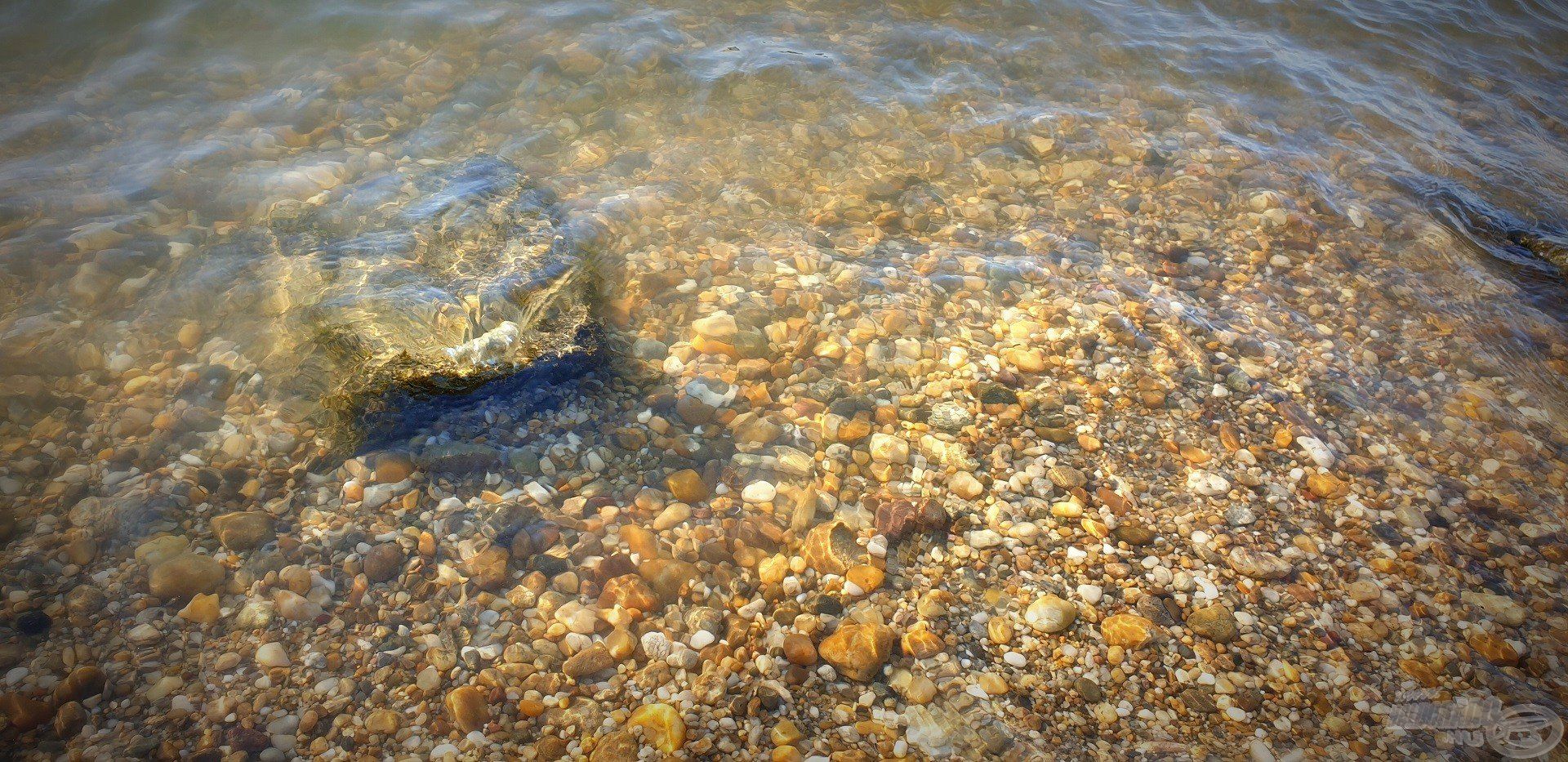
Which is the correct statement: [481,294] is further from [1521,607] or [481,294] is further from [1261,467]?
[1521,607]

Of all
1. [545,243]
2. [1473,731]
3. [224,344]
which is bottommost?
[1473,731]

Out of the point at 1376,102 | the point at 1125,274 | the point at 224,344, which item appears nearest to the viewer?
the point at 224,344

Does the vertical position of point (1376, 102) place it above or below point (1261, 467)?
above

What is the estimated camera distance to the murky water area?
2.34 metres

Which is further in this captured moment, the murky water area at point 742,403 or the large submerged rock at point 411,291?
the large submerged rock at point 411,291

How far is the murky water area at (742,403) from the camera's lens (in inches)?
92.0

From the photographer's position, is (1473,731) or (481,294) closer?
(1473,731)

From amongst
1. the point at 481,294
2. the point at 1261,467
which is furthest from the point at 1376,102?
the point at 481,294

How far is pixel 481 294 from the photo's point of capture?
3357 mm

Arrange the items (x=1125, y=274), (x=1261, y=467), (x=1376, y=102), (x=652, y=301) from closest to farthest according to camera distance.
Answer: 1. (x=1261, y=467)
2. (x=652, y=301)
3. (x=1125, y=274)
4. (x=1376, y=102)

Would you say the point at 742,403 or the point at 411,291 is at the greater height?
the point at 411,291

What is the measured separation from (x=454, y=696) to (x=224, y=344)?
88.3 inches

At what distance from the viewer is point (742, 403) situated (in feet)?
10.7

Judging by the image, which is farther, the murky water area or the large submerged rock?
the large submerged rock
